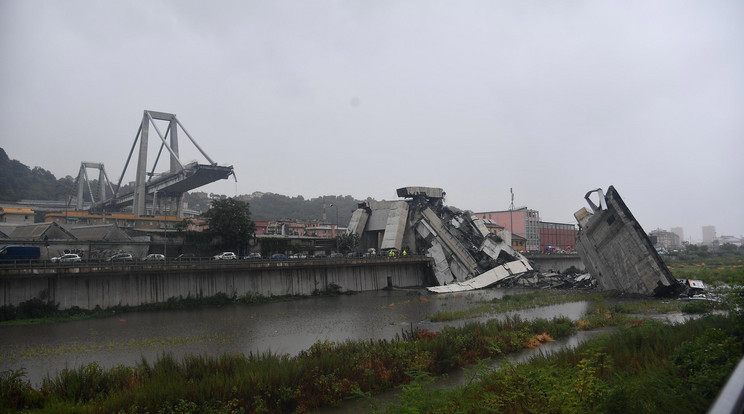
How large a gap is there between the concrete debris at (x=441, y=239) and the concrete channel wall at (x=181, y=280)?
565cm

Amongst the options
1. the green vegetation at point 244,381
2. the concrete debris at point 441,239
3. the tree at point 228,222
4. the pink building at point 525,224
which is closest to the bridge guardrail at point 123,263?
the tree at point 228,222

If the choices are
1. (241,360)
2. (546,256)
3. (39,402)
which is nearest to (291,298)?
(241,360)

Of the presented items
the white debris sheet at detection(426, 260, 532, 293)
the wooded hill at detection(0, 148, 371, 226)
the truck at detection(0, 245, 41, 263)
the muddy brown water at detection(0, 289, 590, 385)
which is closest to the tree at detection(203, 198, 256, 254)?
the muddy brown water at detection(0, 289, 590, 385)

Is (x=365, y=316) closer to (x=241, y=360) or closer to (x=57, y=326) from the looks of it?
(x=241, y=360)

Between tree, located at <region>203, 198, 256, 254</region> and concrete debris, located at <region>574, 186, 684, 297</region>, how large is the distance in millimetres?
35184

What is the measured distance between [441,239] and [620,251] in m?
21.7

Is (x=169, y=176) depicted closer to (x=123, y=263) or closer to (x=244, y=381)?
(x=123, y=263)

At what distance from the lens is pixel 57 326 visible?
2658cm

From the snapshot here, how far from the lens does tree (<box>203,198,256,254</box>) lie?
158ft

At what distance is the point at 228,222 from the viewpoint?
48.1 meters

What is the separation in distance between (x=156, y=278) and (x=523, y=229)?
253 ft

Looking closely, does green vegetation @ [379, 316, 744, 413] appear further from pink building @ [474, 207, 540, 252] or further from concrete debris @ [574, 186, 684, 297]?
pink building @ [474, 207, 540, 252]

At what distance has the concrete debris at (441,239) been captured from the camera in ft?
168

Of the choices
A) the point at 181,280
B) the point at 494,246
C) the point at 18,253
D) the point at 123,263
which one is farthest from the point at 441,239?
the point at 18,253
